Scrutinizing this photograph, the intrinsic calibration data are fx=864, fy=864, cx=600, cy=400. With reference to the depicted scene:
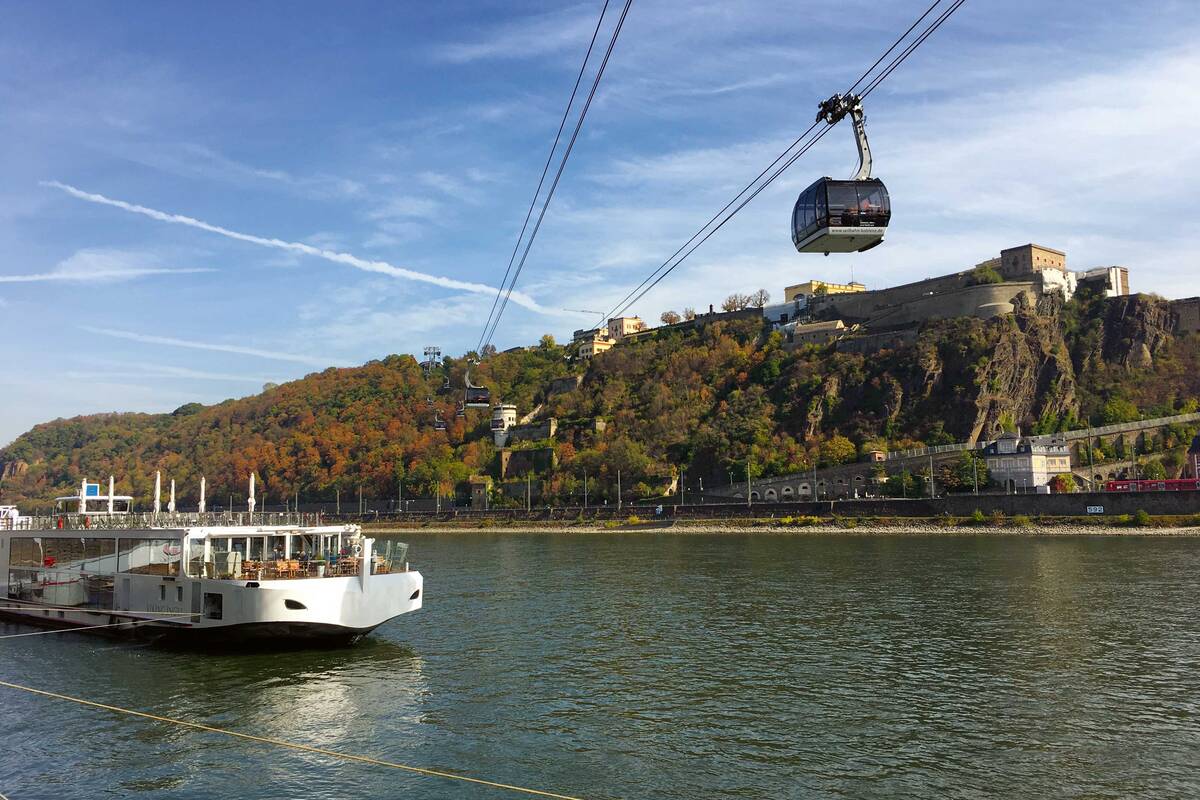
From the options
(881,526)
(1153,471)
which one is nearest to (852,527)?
(881,526)

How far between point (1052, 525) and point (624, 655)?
58497mm

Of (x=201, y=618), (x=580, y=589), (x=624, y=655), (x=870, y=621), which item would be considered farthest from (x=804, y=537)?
(x=201, y=618)

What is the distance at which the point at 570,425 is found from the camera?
5423 inches

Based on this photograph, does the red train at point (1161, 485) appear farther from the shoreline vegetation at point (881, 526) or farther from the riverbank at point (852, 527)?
the riverbank at point (852, 527)

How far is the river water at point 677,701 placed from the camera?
14.3 m

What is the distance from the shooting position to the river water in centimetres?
1431

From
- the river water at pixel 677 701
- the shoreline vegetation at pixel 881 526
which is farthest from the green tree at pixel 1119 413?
the river water at pixel 677 701

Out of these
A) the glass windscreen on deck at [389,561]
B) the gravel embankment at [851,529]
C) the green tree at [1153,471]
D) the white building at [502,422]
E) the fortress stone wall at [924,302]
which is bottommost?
the gravel embankment at [851,529]

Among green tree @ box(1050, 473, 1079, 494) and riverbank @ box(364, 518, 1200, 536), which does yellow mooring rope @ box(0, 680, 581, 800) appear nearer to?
riverbank @ box(364, 518, 1200, 536)

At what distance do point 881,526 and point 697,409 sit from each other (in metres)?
52.5

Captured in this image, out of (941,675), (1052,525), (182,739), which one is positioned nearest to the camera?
(182,739)

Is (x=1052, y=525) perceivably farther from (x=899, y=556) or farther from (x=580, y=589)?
(x=580, y=589)

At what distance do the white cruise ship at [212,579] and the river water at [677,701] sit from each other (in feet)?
3.34

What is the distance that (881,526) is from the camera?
78.2 m
